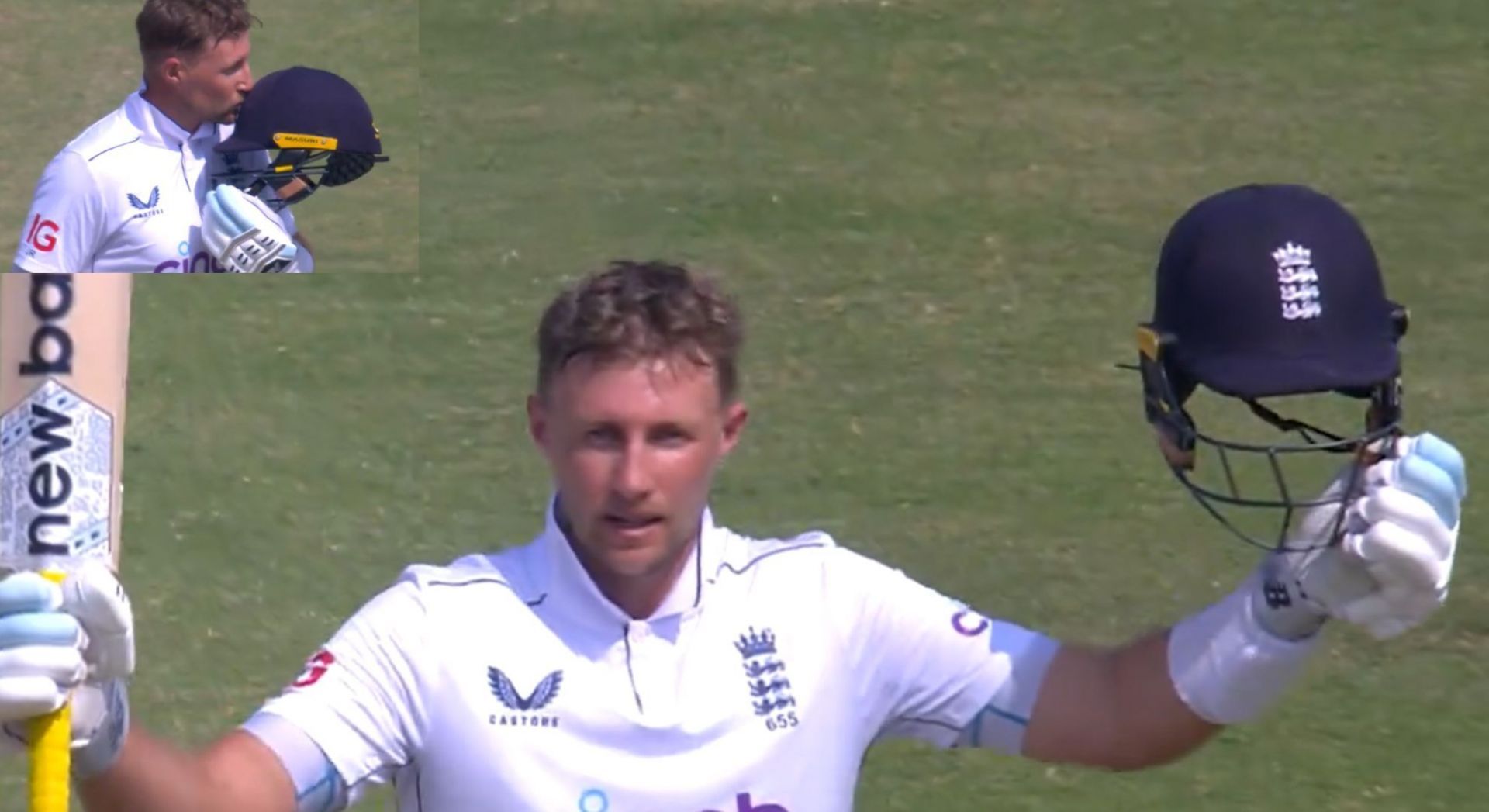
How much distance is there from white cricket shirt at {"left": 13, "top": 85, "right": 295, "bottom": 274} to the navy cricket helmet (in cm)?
496

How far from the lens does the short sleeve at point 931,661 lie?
424 centimetres

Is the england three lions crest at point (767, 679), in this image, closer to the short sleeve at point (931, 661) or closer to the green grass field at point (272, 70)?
the short sleeve at point (931, 661)

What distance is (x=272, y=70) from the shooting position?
12.8m

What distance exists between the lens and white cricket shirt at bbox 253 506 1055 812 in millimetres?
4020

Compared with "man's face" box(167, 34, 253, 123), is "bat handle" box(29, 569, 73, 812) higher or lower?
lower

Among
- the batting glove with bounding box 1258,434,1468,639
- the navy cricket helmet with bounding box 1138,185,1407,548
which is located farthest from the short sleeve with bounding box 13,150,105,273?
the batting glove with bounding box 1258,434,1468,639

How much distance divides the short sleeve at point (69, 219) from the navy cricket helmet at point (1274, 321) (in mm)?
5000

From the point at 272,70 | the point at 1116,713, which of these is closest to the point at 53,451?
the point at 1116,713

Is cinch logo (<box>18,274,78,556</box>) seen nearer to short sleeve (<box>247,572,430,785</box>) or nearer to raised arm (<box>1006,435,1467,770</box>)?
short sleeve (<box>247,572,430,785</box>)

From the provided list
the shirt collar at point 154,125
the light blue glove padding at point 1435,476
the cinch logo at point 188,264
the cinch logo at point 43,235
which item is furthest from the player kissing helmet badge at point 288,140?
the light blue glove padding at point 1435,476

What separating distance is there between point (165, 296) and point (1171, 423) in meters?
7.43

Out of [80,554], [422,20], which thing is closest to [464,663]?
[80,554]

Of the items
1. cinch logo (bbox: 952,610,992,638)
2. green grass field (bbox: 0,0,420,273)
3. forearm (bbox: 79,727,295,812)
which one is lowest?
forearm (bbox: 79,727,295,812)

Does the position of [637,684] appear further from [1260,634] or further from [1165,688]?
[1260,634]
